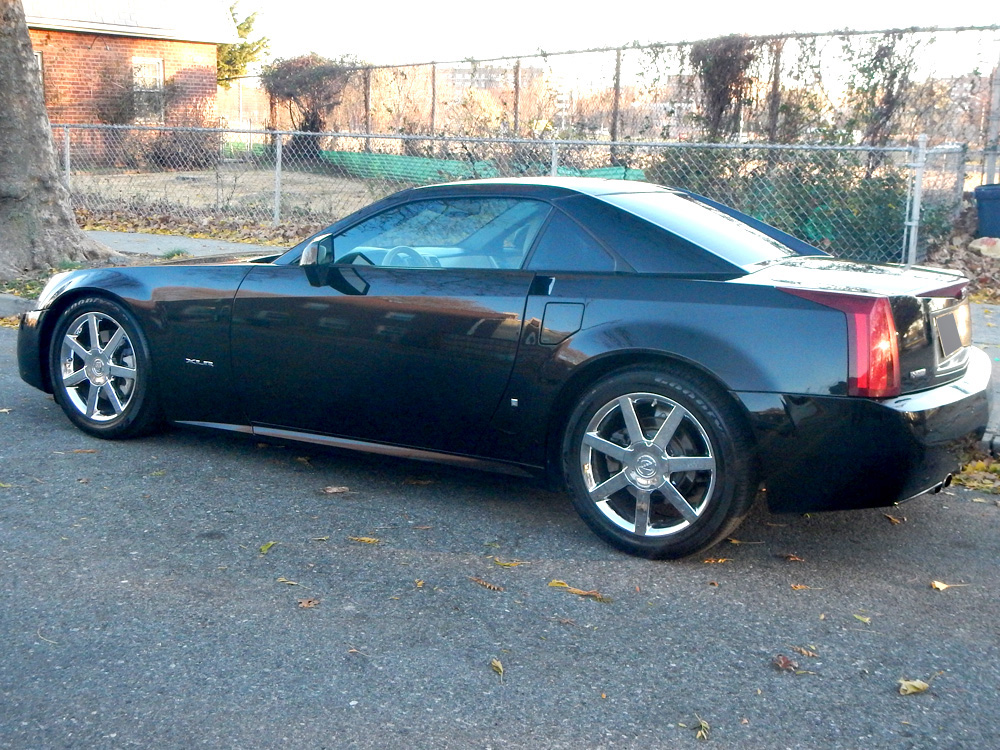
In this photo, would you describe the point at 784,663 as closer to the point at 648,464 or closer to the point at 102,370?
the point at 648,464

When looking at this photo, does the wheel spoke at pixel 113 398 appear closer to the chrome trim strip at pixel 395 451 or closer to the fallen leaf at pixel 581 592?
the chrome trim strip at pixel 395 451

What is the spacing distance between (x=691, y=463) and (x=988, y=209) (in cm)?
816

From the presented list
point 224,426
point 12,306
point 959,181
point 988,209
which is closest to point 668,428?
point 224,426

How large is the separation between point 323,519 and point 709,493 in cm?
164

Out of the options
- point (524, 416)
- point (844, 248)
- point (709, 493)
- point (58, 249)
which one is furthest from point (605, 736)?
point (58, 249)

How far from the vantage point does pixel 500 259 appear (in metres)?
4.77

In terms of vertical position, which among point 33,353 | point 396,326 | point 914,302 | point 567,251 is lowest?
point 33,353

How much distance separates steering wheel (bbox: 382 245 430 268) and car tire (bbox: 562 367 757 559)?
43.1 inches

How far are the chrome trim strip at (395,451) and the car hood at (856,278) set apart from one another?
126cm

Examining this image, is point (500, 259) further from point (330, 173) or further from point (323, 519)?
point (330, 173)

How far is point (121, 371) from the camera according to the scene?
5641 millimetres

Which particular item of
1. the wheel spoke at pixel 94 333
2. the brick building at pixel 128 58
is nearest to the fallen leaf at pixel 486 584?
the wheel spoke at pixel 94 333

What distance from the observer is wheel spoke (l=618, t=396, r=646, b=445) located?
14.0 feet

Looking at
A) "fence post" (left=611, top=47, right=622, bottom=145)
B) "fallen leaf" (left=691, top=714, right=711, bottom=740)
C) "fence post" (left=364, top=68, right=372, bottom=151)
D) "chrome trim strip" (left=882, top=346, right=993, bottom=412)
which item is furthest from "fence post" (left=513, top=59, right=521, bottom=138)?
"fallen leaf" (left=691, top=714, right=711, bottom=740)
